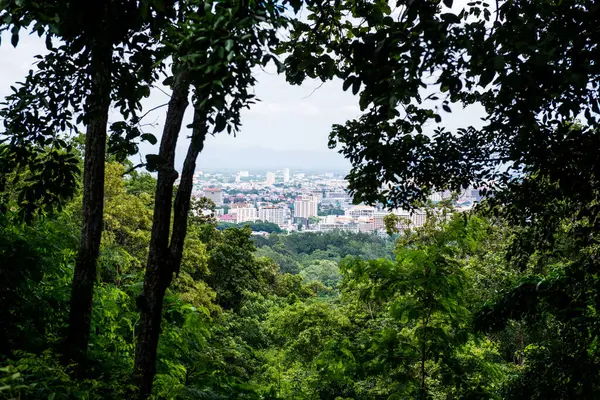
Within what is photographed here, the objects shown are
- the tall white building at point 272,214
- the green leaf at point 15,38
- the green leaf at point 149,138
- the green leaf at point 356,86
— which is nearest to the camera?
the green leaf at point 356,86

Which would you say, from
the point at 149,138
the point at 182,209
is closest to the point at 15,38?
the point at 149,138

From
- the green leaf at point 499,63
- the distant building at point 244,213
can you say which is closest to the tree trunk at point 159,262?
the green leaf at point 499,63

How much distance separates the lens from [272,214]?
9144 cm

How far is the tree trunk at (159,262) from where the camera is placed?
8.50 ft

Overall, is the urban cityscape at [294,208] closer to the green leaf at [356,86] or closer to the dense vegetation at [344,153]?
the dense vegetation at [344,153]

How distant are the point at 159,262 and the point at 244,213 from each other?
8370 centimetres

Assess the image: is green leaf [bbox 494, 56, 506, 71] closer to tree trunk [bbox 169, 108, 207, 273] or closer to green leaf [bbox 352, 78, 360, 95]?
green leaf [bbox 352, 78, 360, 95]

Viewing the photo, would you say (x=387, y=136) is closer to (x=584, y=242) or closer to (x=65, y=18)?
(x=584, y=242)

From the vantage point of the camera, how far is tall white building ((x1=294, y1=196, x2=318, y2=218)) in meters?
99.6

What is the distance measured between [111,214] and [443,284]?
902 cm

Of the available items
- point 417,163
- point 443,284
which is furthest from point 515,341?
point 417,163

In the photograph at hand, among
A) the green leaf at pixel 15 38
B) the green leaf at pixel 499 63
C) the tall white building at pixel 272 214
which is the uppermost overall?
the green leaf at pixel 15 38

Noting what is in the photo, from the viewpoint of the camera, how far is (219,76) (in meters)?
1.49

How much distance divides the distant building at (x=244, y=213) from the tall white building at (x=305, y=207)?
14285mm
